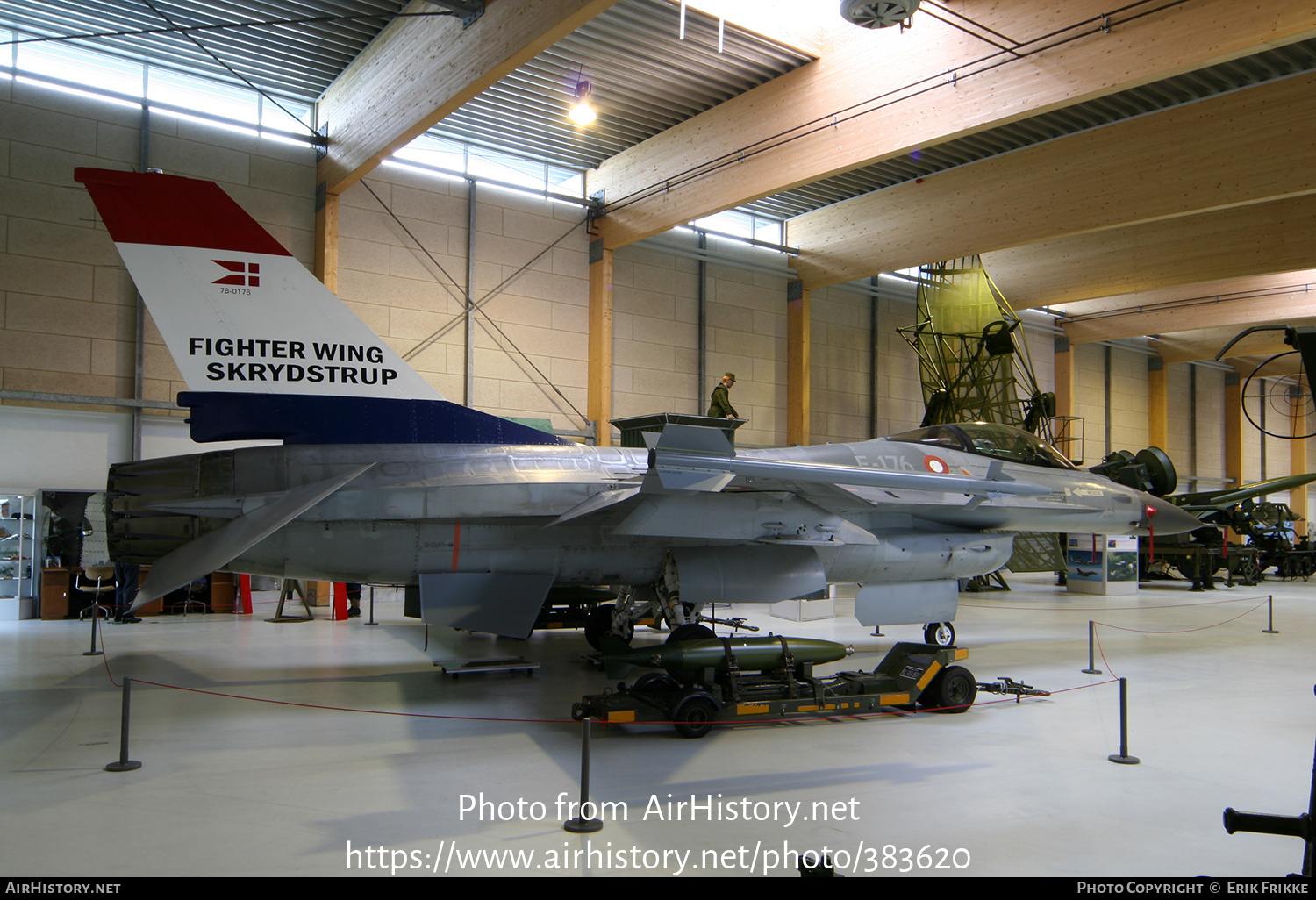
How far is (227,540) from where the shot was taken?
5977 mm

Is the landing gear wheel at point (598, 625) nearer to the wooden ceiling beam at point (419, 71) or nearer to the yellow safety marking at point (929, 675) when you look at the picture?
the yellow safety marking at point (929, 675)

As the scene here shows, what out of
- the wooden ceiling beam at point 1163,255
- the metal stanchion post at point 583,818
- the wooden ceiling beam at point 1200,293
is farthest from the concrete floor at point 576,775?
the wooden ceiling beam at point 1200,293

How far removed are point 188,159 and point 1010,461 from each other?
12.9 m

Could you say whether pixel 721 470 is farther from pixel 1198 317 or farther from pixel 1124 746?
pixel 1198 317

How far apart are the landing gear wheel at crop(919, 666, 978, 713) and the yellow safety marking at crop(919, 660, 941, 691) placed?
40 mm

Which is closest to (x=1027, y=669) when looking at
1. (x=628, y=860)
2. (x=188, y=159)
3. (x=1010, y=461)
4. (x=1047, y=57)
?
(x=1010, y=461)

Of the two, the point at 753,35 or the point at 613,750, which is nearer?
the point at 613,750

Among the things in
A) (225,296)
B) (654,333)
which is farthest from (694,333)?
(225,296)

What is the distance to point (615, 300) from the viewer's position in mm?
17219

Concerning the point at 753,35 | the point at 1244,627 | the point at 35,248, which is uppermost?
the point at 753,35

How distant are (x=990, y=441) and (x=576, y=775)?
683 centimetres

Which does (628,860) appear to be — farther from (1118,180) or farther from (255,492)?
(1118,180)

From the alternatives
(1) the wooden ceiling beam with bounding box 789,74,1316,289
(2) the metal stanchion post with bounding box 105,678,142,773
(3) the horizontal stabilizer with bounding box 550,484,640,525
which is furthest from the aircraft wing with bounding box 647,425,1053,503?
(1) the wooden ceiling beam with bounding box 789,74,1316,289

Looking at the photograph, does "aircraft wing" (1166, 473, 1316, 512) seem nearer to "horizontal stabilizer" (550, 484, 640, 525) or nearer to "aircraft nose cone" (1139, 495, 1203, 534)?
"aircraft nose cone" (1139, 495, 1203, 534)
